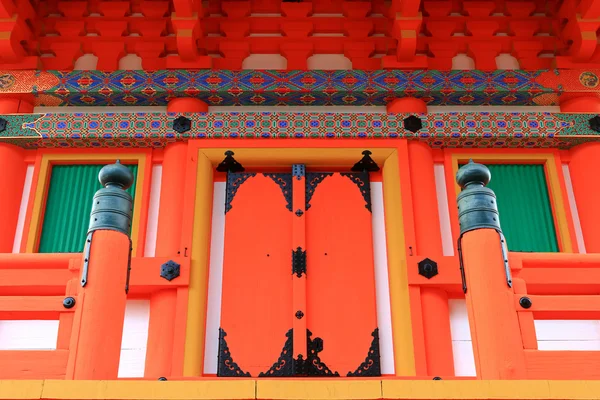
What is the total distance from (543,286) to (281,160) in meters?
2.40

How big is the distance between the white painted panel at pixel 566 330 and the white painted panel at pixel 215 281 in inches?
94.7

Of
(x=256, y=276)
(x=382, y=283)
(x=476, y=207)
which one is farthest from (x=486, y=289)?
(x=256, y=276)

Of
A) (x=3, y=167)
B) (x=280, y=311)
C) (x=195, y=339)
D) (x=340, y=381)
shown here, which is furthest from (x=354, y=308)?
(x=3, y=167)

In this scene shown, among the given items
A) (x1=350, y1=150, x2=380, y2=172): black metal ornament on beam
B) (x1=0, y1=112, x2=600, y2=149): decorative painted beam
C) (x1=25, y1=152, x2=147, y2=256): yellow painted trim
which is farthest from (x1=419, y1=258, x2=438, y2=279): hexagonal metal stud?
(x1=25, y1=152, x2=147, y2=256): yellow painted trim

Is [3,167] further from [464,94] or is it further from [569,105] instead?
[569,105]

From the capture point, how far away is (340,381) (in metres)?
2.63

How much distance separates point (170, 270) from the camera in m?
5.17

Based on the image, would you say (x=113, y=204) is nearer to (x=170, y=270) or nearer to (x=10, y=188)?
(x=170, y=270)

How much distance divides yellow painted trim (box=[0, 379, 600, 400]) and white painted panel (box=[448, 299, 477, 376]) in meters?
2.39

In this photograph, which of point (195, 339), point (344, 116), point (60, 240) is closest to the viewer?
point (195, 339)

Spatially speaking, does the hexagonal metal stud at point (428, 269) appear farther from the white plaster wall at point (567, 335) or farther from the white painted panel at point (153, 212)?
the white painted panel at point (153, 212)

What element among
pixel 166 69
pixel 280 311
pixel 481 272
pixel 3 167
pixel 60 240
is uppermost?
pixel 166 69

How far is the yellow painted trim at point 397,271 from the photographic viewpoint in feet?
16.4

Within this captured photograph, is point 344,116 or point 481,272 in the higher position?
point 344,116
